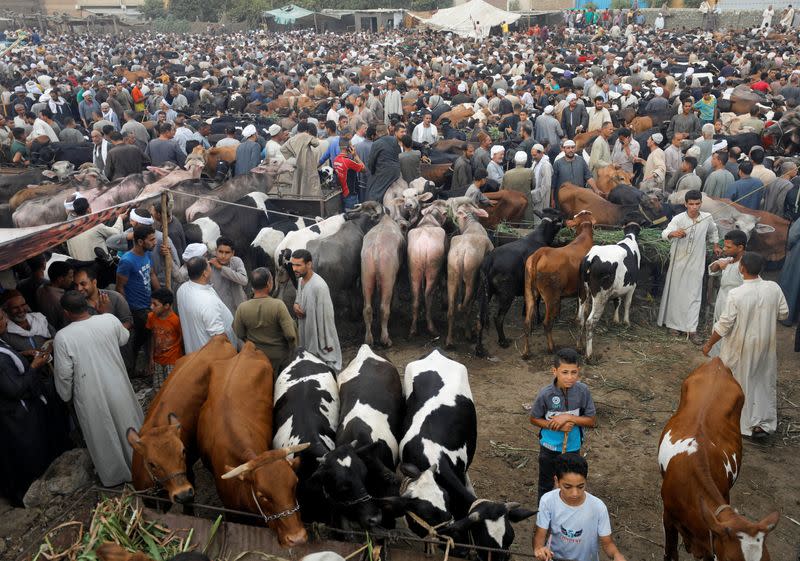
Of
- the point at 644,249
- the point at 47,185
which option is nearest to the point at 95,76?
A: the point at 47,185

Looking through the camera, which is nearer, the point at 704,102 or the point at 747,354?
the point at 747,354

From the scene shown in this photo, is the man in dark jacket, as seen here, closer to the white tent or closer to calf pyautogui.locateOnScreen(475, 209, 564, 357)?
calf pyautogui.locateOnScreen(475, 209, 564, 357)

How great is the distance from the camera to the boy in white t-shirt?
3.64 m

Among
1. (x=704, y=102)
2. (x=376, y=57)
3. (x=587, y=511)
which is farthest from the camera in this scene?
(x=376, y=57)

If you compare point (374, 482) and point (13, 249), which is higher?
point (13, 249)

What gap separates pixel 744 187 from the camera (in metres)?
9.74

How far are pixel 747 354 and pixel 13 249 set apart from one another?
6266 millimetres

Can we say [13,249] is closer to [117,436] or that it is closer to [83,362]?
[83,362]

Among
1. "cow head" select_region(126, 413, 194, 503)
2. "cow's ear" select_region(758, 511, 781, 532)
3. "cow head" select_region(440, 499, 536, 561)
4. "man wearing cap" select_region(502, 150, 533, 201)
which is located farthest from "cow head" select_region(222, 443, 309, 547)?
"man wearing cap" select_region(502, 150, 533, 201)

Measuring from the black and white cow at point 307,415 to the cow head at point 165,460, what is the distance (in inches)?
29.3

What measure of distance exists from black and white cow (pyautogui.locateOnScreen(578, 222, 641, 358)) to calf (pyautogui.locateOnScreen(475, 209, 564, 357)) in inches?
28.6

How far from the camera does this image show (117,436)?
5.50m

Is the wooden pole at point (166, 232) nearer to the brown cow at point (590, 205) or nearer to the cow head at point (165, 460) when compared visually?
the cow head at point (165, 460)

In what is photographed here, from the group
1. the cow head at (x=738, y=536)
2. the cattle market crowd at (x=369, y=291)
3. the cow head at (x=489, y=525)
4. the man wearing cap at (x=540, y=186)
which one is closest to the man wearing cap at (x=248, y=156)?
the cattle market crowd at (x=369, y=291)
